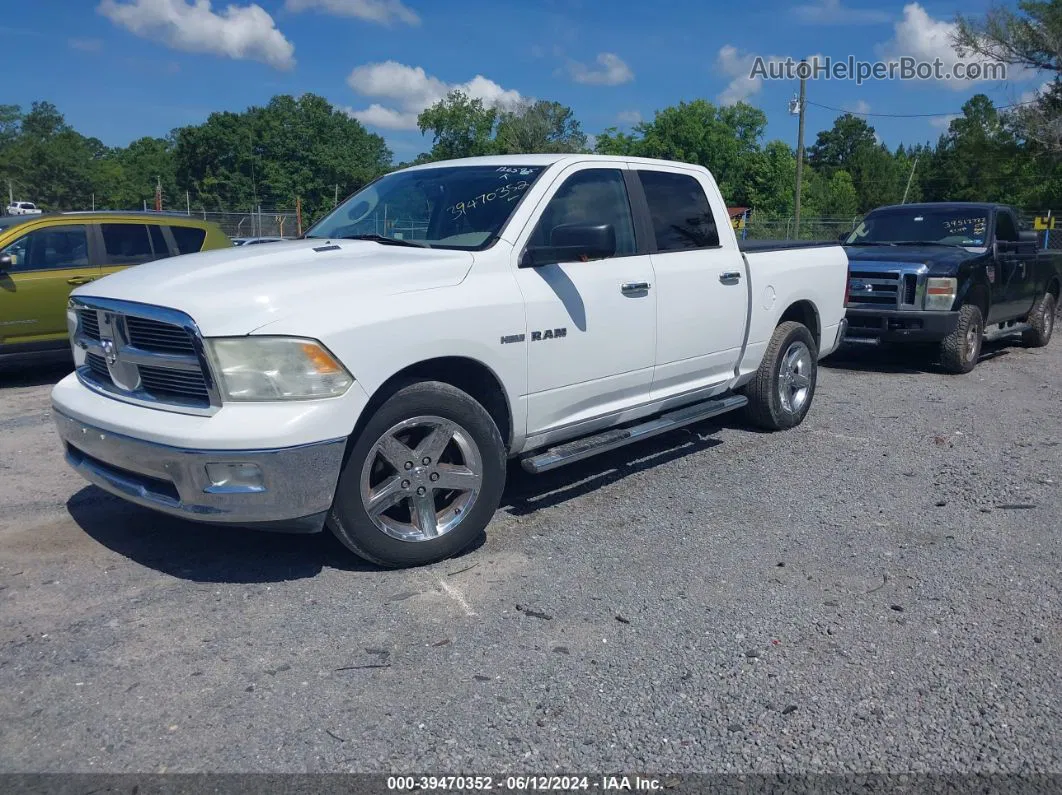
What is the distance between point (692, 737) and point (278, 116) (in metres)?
85.8

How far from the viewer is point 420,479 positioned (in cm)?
427

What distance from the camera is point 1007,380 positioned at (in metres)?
10.2

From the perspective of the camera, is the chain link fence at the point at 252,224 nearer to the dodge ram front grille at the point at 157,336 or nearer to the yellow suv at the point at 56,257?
the yellow suv at the point at 56,257

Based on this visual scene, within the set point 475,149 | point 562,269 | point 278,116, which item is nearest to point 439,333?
point 562,269

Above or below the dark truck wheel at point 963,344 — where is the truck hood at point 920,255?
above

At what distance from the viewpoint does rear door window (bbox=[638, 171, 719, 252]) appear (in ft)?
19.0

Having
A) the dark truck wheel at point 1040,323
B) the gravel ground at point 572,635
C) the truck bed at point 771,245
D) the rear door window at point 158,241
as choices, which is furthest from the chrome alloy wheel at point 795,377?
the dark truck wheel at point 1040,323

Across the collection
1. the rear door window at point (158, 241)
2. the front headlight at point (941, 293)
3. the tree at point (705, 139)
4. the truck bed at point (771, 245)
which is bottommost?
the front headlight at point (941, 293)

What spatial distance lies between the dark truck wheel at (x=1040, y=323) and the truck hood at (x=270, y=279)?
11.0 metres

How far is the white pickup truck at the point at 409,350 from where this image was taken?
3.79m

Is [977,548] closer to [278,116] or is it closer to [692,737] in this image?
[692,737]

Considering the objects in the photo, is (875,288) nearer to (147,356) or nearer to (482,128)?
(147,356)

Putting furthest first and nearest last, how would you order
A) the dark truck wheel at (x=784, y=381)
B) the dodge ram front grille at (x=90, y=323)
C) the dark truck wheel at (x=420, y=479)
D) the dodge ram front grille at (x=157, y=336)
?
the dark truck wheel at (x=784, y=381)
the dodge ram front grille at (x=90, y=323)
the dark truck wheel at (x=420, y=479)
the dodge ram front grille at (x=157, y=336)

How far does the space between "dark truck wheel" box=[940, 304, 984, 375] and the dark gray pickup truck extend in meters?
0.01
